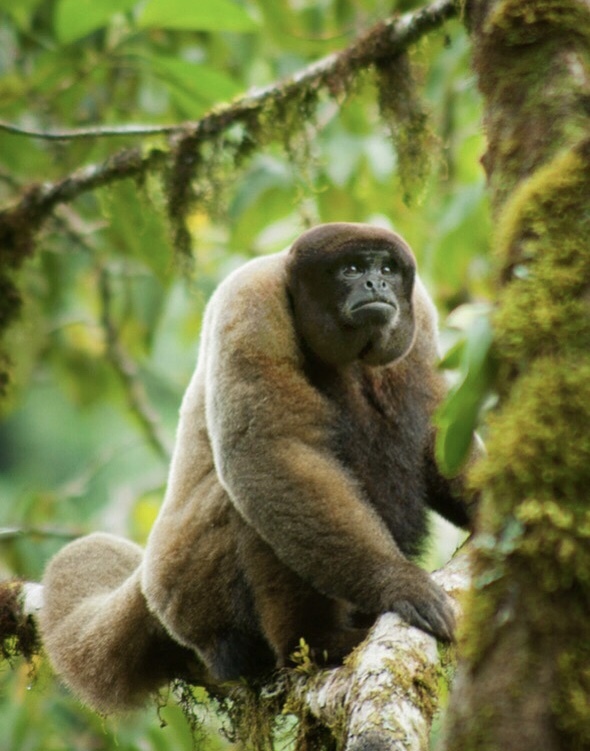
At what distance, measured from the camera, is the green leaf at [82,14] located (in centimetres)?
541

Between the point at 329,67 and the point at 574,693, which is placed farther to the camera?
the point at 329,67

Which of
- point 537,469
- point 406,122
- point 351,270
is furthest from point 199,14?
point 537,469

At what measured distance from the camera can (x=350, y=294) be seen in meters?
4.48

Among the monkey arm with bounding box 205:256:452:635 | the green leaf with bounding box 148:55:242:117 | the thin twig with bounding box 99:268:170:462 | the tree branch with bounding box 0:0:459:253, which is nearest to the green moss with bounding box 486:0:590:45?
the tree branch with bounding box 0:0:459:253

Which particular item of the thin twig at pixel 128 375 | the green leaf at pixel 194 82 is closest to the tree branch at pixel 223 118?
the green leaf at pixel 194 82

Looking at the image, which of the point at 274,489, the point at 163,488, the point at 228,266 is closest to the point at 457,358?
the point at 274,489

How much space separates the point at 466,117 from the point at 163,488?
356cm

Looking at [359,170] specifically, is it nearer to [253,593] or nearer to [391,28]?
[391,28]

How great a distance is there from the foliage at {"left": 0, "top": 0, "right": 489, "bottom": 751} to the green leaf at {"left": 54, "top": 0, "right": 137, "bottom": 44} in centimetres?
1

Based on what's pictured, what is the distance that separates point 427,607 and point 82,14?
3.65m

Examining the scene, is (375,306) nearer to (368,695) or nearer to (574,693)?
(368,695)

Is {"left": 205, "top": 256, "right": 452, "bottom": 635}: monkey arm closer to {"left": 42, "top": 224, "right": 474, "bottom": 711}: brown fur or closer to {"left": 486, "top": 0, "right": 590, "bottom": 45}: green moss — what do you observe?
{"left": 42, "top": 224, "right": 474, "bottom": 711}: brown fur

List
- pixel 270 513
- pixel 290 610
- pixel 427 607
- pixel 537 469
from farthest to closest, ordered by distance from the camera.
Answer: pixel 290 610 → pixel 270 513 → pixel 427 607 → pixel 537 469

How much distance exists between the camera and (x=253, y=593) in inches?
165
